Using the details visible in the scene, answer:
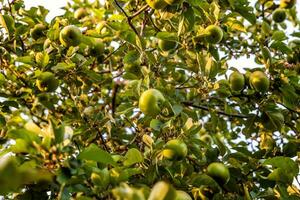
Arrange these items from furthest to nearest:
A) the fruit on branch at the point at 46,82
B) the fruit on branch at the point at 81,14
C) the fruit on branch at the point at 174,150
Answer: the fruit on branch at the point at 81,14
the fruit on branch at the point at 46,82
the fruit on branch at the point at 174,150

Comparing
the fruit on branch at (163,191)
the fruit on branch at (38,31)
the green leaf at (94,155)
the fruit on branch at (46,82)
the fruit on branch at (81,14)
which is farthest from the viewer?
the fruit on branch at (81,14)

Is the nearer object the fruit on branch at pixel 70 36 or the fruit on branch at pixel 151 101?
the fruit on branch at pixel 151 101

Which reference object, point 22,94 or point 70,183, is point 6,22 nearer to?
point 22,94

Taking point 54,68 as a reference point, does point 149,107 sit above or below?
below

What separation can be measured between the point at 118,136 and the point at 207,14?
52.6 inches

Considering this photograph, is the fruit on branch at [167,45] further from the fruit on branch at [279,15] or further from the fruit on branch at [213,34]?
the fruit on branch at [279,15]

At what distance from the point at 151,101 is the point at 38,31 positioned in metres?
1.48

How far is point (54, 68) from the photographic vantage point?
3.03m

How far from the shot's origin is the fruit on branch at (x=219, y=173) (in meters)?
2.64

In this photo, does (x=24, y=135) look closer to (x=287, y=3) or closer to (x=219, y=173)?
(x=219, y=173)

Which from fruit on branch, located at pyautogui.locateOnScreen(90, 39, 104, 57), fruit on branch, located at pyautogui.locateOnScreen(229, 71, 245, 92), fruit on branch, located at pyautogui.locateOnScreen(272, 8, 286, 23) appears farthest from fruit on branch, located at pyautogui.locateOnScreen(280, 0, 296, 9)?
fruit on branch, located at pyautogui.locateOnScreen(90, 39, 104, 57)

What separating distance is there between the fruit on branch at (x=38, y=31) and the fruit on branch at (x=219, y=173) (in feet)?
6.18

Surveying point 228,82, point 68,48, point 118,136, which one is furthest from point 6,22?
point 228,82

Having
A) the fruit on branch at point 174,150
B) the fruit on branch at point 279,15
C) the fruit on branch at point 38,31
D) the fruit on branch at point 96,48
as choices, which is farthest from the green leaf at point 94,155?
the fruit on branch at point 279,15
